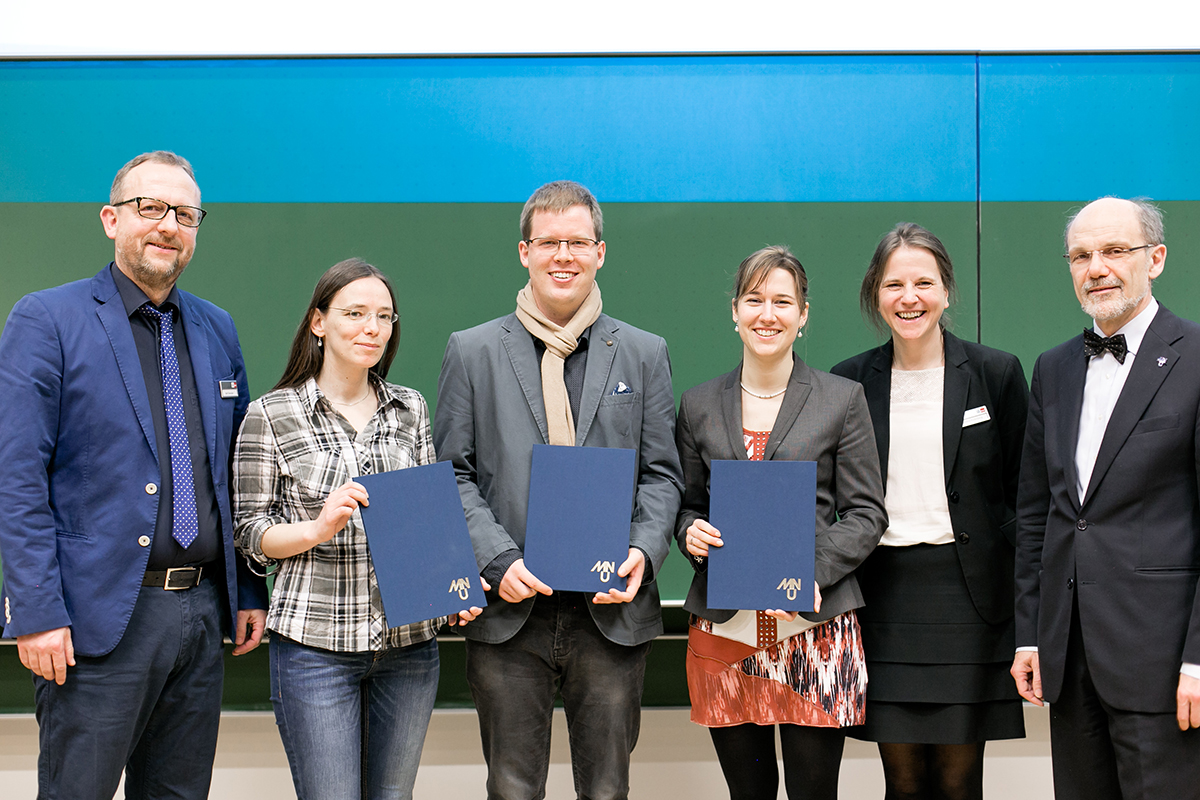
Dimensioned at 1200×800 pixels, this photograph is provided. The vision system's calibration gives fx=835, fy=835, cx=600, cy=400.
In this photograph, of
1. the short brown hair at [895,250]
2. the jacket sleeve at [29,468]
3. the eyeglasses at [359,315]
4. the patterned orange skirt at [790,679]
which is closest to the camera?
the jacket sleeve at [29,468]

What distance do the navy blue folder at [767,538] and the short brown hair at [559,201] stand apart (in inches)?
29.2

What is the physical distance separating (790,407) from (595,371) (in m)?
0.53

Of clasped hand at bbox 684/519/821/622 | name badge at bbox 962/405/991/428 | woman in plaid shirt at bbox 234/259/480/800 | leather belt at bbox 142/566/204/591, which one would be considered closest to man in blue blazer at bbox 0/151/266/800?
leather belt at bbox 142/566/204/591

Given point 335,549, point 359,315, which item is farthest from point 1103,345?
point 335,549

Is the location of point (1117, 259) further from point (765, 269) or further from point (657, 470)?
point (657, 470)

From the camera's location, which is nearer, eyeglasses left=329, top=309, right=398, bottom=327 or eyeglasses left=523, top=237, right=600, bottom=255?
eyeglasses left=329, top=309, right=398, bottom=327

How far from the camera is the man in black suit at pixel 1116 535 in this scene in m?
1.92

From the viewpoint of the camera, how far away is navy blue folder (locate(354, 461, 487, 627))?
75.9 inches

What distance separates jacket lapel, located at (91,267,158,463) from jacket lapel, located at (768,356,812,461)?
1534mm

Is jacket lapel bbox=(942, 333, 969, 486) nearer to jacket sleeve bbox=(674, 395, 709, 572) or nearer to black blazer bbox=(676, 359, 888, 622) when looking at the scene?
black blazer bbox=(676, 359, 888, 622)

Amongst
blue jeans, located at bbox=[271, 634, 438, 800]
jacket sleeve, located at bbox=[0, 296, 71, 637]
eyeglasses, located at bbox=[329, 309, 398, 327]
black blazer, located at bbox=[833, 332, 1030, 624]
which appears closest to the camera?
jacket sleeve, located at bbox=[0, 296, 71, 637]

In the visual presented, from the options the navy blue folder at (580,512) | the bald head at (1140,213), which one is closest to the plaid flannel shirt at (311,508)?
the navy blue folder at (580,512)

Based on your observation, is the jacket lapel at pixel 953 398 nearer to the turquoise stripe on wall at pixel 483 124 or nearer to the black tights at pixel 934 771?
the black tights at pixel 934 771

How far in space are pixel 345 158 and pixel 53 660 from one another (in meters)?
2.00
